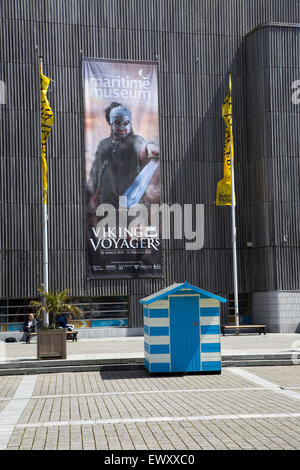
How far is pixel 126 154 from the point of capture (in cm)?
3456

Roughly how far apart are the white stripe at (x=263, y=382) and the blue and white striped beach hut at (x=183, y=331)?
2.56 ft

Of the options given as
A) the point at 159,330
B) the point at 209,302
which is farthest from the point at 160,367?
the point at 209,302

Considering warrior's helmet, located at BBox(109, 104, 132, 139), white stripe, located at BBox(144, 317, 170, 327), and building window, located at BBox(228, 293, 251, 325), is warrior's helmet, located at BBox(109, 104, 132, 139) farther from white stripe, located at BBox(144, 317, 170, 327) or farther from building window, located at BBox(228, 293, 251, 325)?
white stripe, located at BBox(144, 317, 170, 327)

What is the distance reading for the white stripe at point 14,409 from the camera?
9602 millimetres

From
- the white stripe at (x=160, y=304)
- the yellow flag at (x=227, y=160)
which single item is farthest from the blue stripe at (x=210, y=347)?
the yellow flag at (x=227, y=160)

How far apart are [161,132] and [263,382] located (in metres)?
21.7

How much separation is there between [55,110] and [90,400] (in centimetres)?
2336

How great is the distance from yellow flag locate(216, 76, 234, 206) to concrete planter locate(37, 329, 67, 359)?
15.9m

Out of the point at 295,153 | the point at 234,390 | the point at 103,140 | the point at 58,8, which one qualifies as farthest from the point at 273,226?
the point at 234,390

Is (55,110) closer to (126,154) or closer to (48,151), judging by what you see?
(48,151)

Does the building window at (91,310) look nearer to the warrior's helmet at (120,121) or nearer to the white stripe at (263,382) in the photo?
the warrior's helmet at (120,121)

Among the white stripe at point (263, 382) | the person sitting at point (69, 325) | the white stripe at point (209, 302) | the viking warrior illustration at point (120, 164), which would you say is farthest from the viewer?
the viking warrior illustration at point (120, 164)

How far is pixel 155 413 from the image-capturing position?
11.4m

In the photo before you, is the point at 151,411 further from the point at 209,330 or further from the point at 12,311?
the point at 12,311
